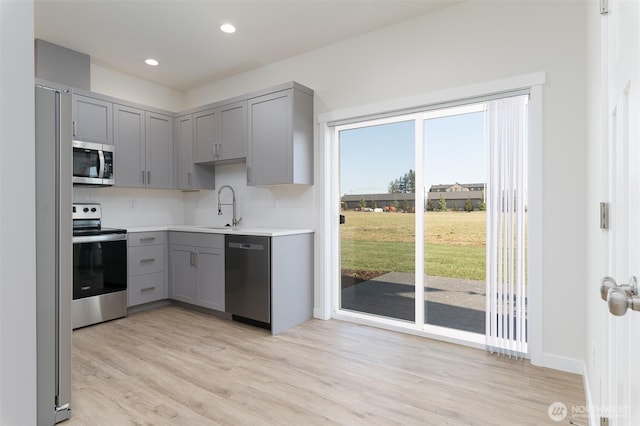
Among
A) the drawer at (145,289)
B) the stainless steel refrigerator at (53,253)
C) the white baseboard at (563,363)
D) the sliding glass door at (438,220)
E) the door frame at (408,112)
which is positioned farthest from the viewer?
the drawer at (145,289)

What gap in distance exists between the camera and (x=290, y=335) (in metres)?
3.21

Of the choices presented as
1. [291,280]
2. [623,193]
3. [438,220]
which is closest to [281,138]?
[291,280]

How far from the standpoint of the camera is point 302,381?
233 centimetres

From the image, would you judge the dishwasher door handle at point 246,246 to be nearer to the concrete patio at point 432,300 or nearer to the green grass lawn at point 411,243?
the green grass lawn at point 411,243

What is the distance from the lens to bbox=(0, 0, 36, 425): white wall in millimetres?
1186

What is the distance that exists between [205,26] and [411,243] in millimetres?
2754

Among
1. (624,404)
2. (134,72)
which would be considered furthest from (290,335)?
(134,72)

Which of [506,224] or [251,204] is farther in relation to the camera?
[251,204]

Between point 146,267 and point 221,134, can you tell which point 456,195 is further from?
point 146,267

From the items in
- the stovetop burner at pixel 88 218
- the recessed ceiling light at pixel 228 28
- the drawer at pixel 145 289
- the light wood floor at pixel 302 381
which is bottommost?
the light wood floor at pixel 302 381

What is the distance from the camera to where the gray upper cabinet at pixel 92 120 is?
3643mm

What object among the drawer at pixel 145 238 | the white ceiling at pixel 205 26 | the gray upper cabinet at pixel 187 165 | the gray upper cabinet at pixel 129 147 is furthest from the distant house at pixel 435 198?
the gray upper cabinet at pixel 129 147

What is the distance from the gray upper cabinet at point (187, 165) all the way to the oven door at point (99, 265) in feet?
3.46

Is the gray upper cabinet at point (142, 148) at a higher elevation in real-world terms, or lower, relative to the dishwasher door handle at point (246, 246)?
higher
